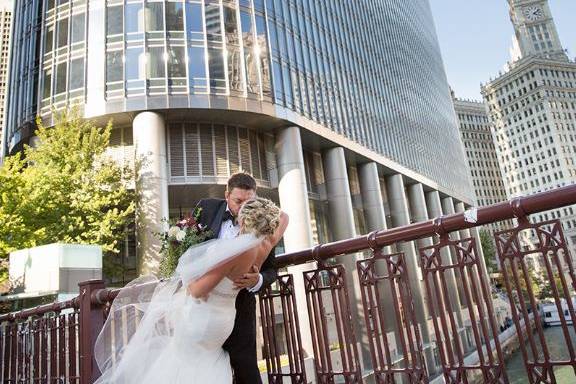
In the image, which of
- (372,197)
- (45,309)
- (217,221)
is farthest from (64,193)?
(372,197)

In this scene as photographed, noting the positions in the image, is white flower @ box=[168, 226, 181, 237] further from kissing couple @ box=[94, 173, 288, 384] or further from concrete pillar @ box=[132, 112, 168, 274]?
concrete pillar @ box=[132, 112, 168, 274]

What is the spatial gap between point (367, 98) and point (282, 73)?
44.7ft

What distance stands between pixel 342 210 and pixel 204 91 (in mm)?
12420

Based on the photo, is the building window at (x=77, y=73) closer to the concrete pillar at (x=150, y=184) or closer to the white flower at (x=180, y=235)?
the concrete pillar at (x=150, y=184)

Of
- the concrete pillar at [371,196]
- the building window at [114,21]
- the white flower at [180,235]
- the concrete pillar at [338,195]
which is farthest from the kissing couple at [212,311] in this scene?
the concrete pillar at [371,196]

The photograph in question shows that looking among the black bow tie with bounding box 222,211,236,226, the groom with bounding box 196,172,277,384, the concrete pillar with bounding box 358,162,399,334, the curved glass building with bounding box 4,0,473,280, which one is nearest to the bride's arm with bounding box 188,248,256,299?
the groom with bounding box 196,172,277,384

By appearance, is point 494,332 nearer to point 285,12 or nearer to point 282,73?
point 282,73

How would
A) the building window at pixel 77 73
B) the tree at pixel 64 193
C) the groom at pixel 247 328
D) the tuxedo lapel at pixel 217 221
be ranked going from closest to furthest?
the groom at pixel 247 328, the tuxedo lapel at pixel 217 221, the tree at pixel 64 193, the building window at pixel 77 73

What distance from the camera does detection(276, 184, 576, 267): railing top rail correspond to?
8.16ft

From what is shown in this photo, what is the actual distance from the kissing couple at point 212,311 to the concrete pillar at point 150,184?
18.5m

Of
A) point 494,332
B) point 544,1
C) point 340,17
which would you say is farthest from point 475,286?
point 544,1

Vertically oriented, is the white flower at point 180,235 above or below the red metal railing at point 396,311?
above

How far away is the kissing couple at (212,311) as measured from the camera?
9.66 feet

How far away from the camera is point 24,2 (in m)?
30.2
